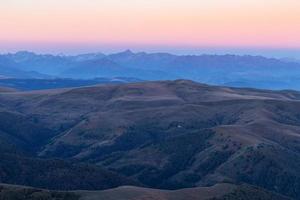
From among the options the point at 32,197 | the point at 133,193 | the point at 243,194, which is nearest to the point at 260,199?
the point at 243,194

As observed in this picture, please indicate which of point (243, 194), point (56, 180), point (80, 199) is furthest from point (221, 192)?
point (56, 180)

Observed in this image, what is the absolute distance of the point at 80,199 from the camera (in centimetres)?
14225

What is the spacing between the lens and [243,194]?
159 metres

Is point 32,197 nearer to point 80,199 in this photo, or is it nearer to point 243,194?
point 80,199

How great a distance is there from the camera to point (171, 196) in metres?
152

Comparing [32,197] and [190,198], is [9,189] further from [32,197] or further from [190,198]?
[190,198]

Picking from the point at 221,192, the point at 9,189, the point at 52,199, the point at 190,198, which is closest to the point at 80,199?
the point at 52,199

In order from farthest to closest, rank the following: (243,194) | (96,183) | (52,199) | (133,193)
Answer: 1. (96,183)
2. (243,194)
3. (133,193)
4. (52,199)

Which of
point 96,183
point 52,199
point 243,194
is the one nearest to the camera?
point 52,199

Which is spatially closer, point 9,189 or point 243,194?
point 9,189

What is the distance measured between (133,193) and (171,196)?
10.2 metres

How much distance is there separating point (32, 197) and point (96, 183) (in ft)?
196

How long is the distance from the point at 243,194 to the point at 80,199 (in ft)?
146

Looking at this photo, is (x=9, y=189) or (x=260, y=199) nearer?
(x=9, y=189)
